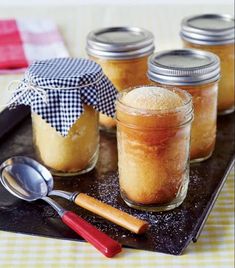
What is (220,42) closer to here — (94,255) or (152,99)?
(152,99)

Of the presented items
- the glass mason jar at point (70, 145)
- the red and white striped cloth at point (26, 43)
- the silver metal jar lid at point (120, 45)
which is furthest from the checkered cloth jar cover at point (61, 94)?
the red and white striped cloth at point (26, 43)

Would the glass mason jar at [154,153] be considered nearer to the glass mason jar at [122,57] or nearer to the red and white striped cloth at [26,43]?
the glass mason jar at [122,57]

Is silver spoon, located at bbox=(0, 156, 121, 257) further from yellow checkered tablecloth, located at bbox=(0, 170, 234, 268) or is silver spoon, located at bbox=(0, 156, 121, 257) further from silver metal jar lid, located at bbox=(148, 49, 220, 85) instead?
silver metal jar lid, located at bbox=(148, 49, 220, 85)

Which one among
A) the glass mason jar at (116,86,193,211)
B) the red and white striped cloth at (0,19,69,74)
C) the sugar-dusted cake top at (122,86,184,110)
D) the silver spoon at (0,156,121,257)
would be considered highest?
the sugar-dusted cake top at (122,86,184,110)

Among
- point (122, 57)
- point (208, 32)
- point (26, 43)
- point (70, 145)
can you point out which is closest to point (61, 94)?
point (70, 145)

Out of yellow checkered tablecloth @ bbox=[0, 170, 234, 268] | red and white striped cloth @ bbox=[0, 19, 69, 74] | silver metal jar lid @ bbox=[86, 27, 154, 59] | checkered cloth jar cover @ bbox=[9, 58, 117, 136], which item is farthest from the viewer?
red and white striped cloth @ bbox=[0, 19, 69, 74]

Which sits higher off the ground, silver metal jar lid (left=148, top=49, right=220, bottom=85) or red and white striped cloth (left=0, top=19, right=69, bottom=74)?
silver metal jar lid (left=148, top=49, right=220, bottom=85)

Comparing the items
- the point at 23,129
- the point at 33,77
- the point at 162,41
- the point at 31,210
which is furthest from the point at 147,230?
the point at 162,41

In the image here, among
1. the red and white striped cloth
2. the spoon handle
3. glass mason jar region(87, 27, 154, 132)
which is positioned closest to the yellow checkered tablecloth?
the spoon handle
